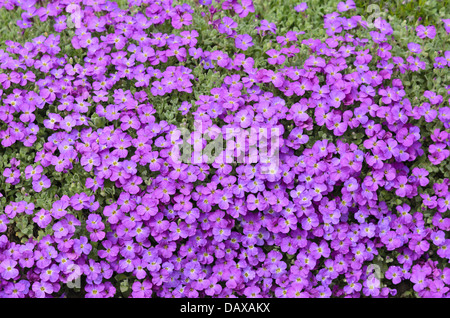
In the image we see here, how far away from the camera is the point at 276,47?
4562 mm

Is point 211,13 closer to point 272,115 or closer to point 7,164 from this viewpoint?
point 272,115

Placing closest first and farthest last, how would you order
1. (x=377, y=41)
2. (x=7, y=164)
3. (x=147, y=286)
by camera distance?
1. (x=147, y=286)
2. (x=7, y=164)
3. (x=377, y=41)

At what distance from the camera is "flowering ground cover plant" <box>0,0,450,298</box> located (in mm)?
3719

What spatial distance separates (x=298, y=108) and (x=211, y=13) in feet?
4.05

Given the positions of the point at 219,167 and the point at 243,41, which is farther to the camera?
the point at 243,41

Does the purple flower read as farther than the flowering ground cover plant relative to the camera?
Yes

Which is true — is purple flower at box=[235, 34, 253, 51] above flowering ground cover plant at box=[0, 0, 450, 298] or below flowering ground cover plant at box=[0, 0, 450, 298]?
above

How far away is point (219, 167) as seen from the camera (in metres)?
3.80

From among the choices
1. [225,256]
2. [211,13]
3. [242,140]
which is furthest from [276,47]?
[225,256]

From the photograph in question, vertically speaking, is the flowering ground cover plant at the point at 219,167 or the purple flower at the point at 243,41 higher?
the purple flower at the point at 243,41

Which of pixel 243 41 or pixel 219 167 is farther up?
pixel 243 41

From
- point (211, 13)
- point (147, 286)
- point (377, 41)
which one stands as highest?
point (211, 13)

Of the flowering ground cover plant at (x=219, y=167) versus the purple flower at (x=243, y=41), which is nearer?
the flowering ground cover plant at (x=219, y=167)

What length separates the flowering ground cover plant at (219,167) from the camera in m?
3.72
